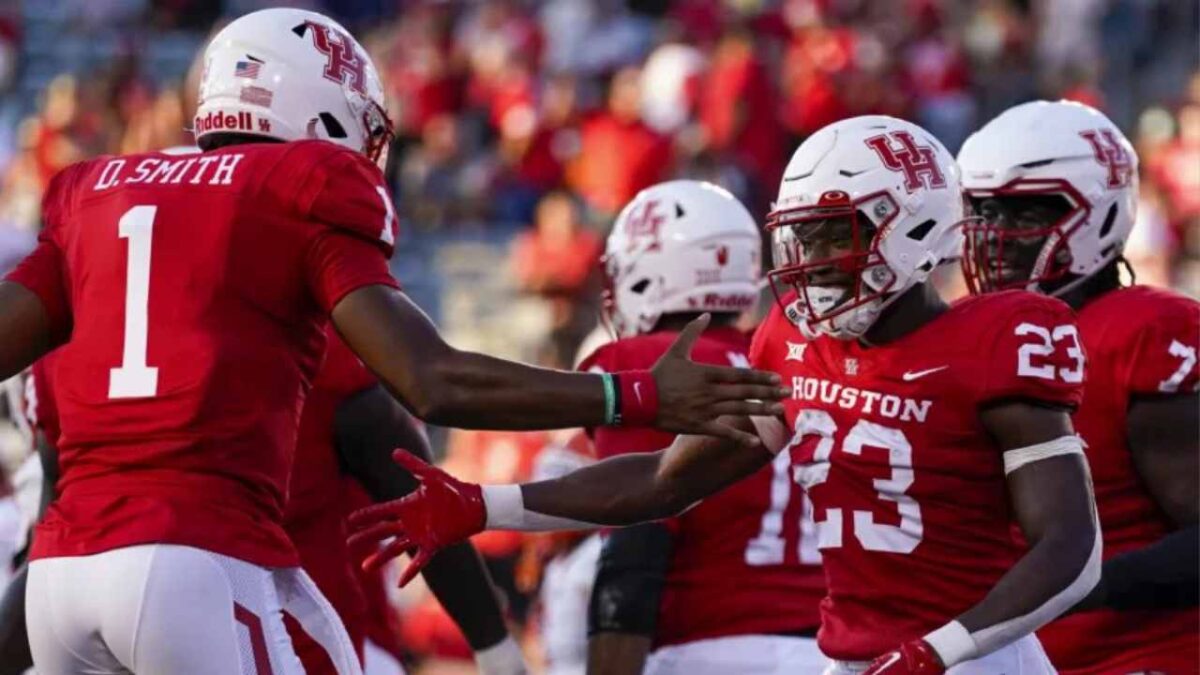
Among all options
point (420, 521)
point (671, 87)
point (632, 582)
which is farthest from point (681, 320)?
point (671, 87)

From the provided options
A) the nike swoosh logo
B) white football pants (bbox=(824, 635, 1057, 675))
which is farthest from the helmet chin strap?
white football pants (bbox=(824, 635, 1057, 675))

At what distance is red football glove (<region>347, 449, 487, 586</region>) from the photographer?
13.2ft

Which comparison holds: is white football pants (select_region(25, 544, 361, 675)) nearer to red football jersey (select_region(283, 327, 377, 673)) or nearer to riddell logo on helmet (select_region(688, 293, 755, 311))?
red football jersey (select_region(283, 327, 377, 673))

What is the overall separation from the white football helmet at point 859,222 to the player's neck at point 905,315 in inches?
1.1

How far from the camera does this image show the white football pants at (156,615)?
376cm

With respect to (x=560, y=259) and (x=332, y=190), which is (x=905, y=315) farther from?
(x=560, y=259)

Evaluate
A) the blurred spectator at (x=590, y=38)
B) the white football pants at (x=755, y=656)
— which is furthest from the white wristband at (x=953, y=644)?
the blurred spectator at (x=590, y=38)

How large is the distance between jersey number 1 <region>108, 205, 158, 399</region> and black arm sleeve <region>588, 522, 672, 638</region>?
154cm

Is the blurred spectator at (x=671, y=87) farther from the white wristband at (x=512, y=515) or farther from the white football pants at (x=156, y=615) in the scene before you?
the white football pants at (x=156, y=615)

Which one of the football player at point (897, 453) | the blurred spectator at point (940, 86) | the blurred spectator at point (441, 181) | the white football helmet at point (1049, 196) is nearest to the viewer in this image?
the football player at point (897, 453)

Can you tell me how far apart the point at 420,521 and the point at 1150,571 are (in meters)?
1.58

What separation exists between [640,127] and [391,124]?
8.97 m

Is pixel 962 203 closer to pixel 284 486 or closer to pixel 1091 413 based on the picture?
pixel 1091 413

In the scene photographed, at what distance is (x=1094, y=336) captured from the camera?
473cm
